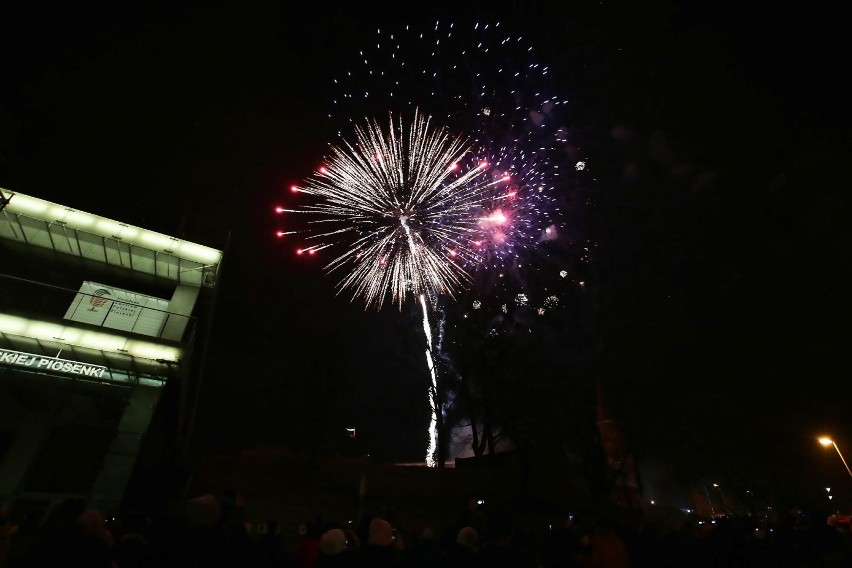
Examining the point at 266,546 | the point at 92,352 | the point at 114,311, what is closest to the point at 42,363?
the point at 92,352

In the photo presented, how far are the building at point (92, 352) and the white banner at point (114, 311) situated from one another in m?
0.04

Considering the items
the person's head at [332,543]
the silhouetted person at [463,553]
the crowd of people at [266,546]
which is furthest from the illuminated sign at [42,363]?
the silhouetted person at [463,553]

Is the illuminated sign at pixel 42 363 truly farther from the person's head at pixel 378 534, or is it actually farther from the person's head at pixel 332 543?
the person's head at pixel 378 534

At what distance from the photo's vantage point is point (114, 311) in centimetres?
1458

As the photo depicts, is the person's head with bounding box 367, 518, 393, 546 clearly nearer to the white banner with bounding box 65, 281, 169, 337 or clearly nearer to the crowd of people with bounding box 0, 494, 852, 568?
the crowd of people with bounding box 0, 494, 852, 568

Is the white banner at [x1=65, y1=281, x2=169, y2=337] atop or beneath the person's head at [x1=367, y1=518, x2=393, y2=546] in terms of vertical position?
atop

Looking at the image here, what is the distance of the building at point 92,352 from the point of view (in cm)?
1175

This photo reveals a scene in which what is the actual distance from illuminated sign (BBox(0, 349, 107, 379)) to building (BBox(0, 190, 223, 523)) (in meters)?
0.03

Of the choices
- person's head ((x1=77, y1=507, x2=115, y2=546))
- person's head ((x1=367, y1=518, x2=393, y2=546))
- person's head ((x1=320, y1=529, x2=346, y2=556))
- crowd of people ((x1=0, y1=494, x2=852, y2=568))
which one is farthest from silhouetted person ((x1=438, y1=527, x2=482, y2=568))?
person's head ((x1=77, y1=507, x2=115, y2=546))

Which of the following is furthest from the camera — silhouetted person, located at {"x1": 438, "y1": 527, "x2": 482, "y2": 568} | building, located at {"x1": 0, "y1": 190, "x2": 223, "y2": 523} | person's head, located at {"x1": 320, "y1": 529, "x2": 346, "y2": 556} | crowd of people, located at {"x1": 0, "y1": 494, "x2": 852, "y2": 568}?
building, located at {"x1": 0, "y1": 190, "x2": 223, "y2": 523}

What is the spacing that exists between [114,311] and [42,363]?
3125mm

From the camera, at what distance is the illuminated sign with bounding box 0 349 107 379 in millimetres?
11508

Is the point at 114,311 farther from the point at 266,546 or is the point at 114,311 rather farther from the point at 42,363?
the point at 266,546

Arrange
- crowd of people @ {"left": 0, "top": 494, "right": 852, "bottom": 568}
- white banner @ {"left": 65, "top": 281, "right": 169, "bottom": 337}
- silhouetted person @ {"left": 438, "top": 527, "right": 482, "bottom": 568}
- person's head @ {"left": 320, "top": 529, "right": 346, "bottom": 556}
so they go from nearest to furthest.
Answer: crowd of people @ {"left": 0, "top": 494, "right": 852, "bottom": 568} < person's head @ {"left": 320, "top": 529, "right": 346, "bottom": 556} < silhouetted person @ {"left": 438, "top": 527, "right": 482, "bottom": 568} < white banner @ {"left": 65, "top": 281, "right": 169, "bottom": 337}
